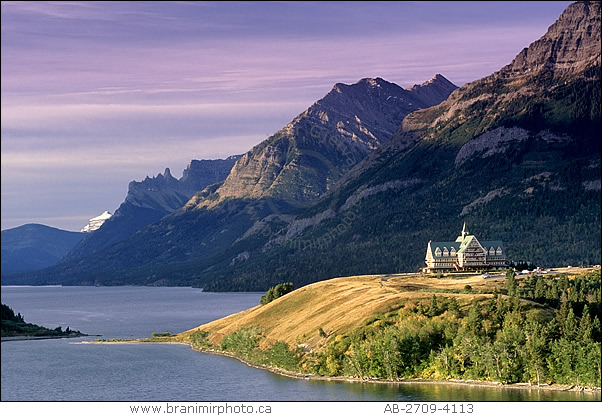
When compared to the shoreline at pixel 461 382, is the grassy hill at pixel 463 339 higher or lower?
higher

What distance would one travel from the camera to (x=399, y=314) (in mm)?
183625

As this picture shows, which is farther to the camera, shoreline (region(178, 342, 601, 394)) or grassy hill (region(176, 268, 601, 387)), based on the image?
grassy hill (region(176, 268, 601, 387))

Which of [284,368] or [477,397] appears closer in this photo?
[477,397]

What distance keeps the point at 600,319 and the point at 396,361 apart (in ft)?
135

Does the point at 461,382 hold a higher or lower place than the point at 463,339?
lower

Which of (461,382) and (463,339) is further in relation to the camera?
(463,339)

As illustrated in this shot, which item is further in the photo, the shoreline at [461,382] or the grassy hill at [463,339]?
the grassy hill at [463,339]

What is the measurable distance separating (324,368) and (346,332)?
10.1m

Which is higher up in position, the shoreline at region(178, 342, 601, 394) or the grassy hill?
the grassy hill

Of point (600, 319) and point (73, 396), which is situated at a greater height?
point (600, 319)
